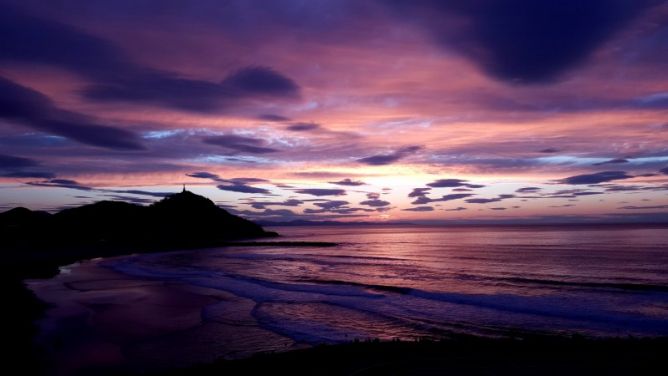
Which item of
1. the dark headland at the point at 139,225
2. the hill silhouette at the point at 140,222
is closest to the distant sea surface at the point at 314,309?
the dark headland at the point at 139,225

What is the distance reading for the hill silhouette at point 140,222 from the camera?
5630 inches

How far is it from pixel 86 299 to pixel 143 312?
275 inches

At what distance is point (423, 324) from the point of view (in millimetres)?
20375

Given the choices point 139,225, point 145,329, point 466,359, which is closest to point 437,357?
point 466,359

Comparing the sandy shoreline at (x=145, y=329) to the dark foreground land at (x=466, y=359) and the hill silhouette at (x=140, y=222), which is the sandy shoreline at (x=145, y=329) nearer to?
the dark foreground land at (x=466, y=359)

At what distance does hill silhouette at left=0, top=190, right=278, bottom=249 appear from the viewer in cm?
14300

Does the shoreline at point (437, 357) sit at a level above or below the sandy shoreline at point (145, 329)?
above

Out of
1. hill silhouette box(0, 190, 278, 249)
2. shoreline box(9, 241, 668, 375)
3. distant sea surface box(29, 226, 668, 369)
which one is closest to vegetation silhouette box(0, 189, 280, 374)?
hill silhouette box(0, 190, 278, 249)

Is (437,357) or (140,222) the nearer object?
(437,357)

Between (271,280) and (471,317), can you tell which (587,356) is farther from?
(271,280)

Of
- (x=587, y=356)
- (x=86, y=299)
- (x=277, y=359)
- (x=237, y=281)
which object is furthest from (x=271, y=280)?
(x=587, y=356)

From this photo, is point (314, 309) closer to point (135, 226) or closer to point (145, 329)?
point (145, 329)

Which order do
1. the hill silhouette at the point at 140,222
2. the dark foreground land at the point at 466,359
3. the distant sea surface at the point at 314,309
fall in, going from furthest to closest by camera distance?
the hill silhouette at the point at 140,222
the distant sea surface at the point at 314,309
the dark foreground land at the point at 466,359

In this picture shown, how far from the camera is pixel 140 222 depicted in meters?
159
